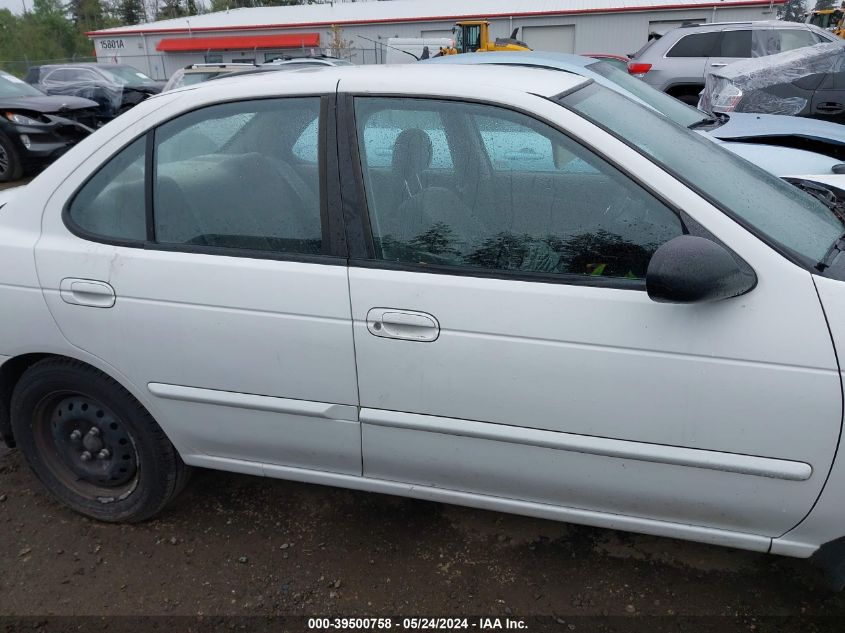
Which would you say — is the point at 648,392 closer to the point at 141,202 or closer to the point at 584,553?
the point at 584,553

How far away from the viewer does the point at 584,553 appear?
255cm

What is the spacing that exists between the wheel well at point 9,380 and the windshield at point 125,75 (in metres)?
15.9

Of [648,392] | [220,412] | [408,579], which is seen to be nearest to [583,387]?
[648,392]

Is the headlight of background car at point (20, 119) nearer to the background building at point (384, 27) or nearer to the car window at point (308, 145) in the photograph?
the car window at point (308, 145)

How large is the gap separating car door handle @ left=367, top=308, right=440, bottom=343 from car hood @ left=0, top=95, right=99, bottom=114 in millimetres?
8933

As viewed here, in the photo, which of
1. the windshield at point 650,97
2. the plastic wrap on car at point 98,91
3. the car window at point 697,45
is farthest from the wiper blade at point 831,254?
the plastic wrap on car at point 98,91

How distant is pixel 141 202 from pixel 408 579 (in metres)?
1.63

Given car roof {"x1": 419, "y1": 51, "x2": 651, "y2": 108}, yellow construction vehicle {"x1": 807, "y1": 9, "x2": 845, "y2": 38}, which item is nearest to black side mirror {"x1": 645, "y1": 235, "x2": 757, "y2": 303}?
car roof {"x1": 419, "y1": 51, "x2": 651, "y2": 108}

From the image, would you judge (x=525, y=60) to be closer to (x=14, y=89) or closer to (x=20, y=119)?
(x=20, y=119)

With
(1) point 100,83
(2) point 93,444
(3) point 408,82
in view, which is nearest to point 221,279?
(3) point 408,82

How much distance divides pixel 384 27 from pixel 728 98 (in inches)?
1061

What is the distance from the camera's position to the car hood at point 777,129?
4.68 m

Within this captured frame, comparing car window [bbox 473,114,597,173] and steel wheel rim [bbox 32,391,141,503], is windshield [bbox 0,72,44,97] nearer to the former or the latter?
steel wheel rim [bbox 32,391,141,503]

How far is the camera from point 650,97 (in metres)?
5.26
